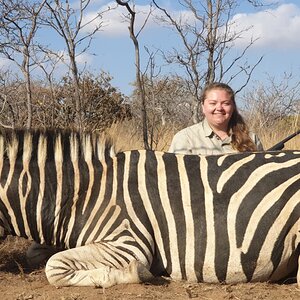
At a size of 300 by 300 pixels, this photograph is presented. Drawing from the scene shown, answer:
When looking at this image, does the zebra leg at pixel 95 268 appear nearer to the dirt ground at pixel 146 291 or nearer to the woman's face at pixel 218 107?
the dirt ground at pixel 146 291

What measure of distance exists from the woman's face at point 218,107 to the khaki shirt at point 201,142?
0.44 ft

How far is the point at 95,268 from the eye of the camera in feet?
9.48

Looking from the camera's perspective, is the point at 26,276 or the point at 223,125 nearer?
the point at 26,276

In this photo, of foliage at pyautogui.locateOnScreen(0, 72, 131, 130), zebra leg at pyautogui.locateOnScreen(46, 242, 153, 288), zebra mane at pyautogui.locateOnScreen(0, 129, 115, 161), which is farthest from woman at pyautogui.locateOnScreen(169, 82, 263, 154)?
foliage at pyautogui.locateOnScreen(0, 72, 131, 130)

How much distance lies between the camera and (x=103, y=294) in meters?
2.70

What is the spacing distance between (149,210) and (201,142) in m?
1.28

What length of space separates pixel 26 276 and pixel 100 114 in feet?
28.3

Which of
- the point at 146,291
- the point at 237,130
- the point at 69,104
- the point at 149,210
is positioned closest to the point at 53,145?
the point at 149,210

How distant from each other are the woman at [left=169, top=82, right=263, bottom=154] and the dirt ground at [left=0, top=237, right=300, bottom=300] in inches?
49.1

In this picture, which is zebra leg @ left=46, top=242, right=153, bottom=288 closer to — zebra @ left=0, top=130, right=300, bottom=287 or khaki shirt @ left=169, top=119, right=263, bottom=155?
zebra @ left=0, top=130, right=300, bottom=287

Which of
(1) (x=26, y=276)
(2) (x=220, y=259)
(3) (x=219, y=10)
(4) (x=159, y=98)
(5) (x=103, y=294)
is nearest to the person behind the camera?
(5) (x=103, y=294)

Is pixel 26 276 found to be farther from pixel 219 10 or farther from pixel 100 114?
pixel 100 114

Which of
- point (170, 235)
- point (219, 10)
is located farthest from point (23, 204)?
point (219, 10)

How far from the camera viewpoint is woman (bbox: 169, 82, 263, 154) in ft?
13.1
